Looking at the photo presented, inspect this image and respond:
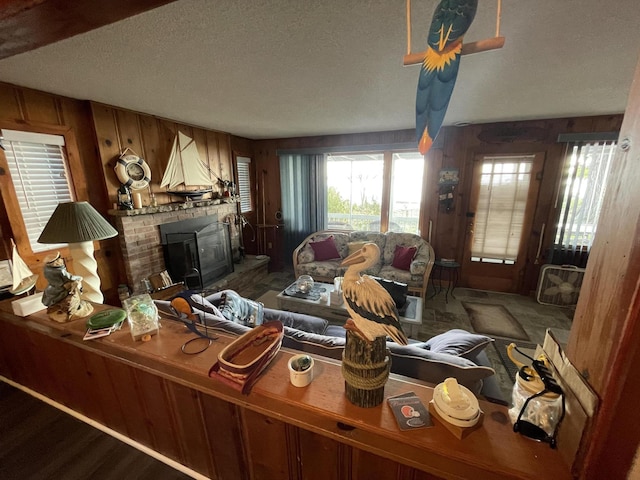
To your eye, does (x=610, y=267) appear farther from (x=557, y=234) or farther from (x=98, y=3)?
(x=557, y=234)

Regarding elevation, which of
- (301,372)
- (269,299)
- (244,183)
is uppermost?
(244,183)

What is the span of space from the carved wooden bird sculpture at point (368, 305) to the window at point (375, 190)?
3.41m

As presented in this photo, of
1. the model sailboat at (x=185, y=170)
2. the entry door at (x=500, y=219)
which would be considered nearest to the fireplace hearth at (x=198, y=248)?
the model sailboat at (x=185, y=170)

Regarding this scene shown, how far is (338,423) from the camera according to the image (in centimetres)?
80

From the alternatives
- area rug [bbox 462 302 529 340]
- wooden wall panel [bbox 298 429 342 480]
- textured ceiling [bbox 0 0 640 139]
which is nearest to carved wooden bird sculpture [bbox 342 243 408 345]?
wooden wall panel [bbox 298 429 342 480]

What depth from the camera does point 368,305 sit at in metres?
0.71

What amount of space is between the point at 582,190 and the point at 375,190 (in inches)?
98.3

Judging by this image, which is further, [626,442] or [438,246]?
[438,246]

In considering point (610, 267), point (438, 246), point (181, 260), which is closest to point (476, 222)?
point (438, 246)

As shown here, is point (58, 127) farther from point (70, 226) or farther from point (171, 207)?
point (70, 226)

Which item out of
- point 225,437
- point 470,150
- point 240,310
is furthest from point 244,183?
point 225,437

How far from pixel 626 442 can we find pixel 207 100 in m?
2.95

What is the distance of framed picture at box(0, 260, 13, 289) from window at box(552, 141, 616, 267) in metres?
5.40

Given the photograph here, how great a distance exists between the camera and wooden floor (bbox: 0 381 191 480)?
125 centimetres
